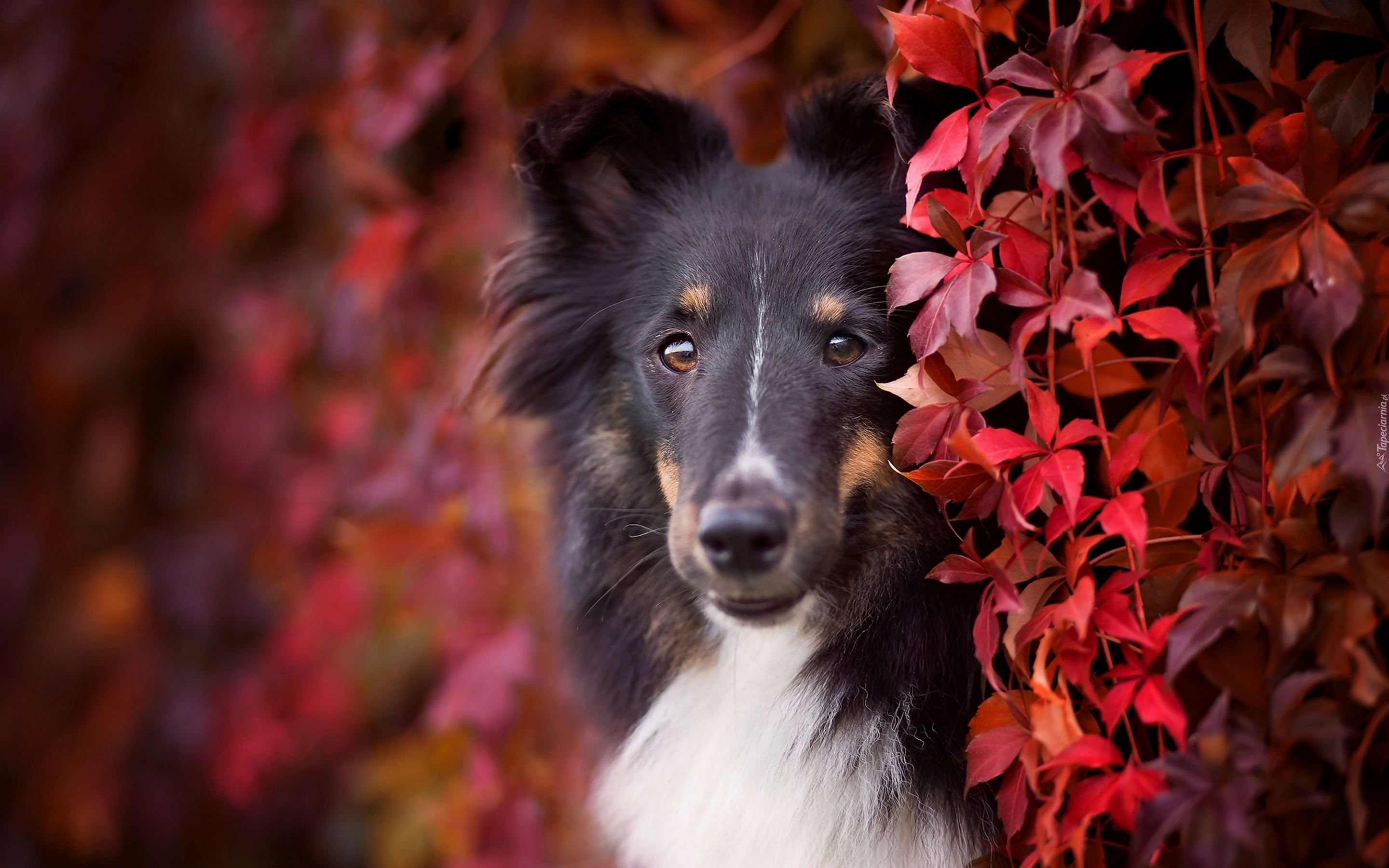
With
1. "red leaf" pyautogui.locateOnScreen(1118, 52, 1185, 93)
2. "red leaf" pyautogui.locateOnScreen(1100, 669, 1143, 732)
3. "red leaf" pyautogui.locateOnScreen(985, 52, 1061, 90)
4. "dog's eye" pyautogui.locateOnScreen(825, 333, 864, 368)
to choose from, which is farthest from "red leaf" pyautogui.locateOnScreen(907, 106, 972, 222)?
"red leaf" pyautogui.locateOnScreen(1100, 669, 1143, 732)

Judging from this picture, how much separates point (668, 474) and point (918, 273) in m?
0.78

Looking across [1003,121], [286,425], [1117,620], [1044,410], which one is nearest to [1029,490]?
[1044,410]

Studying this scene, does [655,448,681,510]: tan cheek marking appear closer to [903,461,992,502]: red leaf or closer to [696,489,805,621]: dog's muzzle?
[696,489,805,621]: dog's muzzle

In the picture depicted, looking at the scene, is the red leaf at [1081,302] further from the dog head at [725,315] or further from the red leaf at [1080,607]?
the dog head at [725,315]

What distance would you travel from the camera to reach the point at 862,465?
1966mm

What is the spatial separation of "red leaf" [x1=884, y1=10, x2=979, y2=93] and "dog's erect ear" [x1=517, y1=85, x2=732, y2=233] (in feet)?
2.70

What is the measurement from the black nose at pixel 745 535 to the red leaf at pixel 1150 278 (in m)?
0.68

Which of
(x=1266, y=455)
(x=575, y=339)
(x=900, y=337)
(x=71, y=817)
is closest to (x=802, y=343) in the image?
(x=900, y=337)

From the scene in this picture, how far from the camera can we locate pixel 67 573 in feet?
15.2

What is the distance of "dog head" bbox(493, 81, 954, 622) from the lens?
1.85 m

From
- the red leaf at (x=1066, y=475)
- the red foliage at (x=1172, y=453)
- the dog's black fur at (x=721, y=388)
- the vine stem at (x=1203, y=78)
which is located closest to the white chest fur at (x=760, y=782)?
the dog's black fur at (x=721, y=388)

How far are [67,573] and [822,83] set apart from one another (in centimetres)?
427

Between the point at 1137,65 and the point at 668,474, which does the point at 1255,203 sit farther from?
the point at 668,474

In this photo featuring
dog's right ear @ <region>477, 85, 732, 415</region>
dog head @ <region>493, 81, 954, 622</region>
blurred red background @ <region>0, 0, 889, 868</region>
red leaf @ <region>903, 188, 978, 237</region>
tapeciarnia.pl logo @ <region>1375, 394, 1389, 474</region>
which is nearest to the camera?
tapeciarnia.pl logo @ <region>1375, 394, 1389, 474</region>
